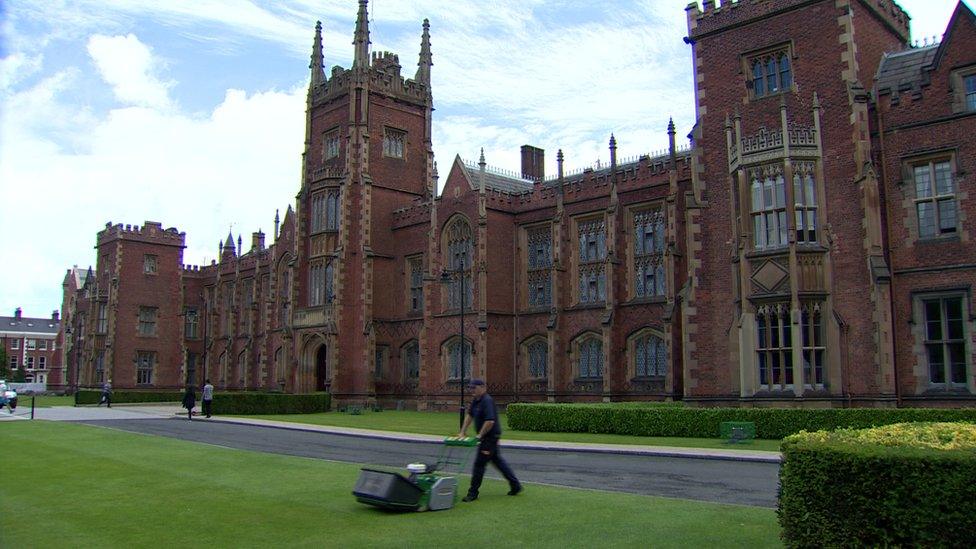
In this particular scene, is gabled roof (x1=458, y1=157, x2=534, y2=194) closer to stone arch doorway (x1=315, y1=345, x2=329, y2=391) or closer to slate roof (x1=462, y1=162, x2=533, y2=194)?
slate roof (x1=462, y1=162, x2=533, y2=194)

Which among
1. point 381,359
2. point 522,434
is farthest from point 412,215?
point 522,434

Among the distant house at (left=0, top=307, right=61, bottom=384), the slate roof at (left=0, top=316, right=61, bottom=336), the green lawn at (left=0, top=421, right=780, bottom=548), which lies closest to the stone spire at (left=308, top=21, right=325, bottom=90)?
the green lawn at (left=0, top=421, right=780, bottom=548)

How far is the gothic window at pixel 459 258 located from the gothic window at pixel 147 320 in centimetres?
3666

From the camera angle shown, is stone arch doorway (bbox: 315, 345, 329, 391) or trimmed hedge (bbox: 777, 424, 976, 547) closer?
trimmed hedge (bbox: 777, 424, 976, 547)

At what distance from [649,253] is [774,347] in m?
12.0

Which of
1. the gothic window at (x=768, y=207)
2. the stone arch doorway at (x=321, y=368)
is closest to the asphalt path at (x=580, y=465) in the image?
the gothic window at (x=768, y=207)

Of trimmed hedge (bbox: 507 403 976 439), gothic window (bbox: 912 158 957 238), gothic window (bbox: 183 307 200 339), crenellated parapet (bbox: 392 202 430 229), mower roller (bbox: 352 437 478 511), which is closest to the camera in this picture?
mower roller (bbox: 352 437 478 511)

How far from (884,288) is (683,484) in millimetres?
13818

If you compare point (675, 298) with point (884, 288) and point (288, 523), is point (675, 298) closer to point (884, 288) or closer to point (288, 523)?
point (884, 288)

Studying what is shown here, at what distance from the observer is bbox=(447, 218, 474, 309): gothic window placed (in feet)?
144

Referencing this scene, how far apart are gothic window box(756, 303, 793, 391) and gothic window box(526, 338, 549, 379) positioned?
15.9 m

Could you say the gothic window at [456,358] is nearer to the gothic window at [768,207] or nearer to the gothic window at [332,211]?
the gothic window at [332,211]

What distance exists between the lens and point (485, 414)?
496 inches

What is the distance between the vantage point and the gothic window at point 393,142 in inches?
1967
